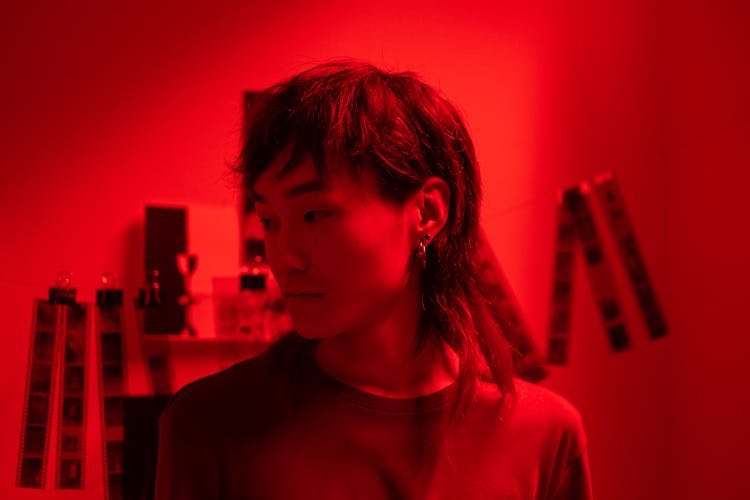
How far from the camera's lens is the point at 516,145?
2.04 m

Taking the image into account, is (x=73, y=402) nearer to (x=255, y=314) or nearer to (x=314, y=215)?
(x=255, y=314)

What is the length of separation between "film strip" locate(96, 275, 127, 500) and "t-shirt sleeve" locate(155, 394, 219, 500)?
0.52 meters

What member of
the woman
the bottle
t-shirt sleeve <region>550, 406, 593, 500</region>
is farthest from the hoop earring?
the bottle

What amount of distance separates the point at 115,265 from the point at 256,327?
0.33m

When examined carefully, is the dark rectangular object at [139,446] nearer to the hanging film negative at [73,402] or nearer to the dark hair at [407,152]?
the hanging film negative at [73,402]

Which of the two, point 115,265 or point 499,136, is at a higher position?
point 499,136

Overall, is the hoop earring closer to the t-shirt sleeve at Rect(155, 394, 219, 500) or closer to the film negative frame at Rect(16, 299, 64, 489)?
the t-shirt sleeve at Rect(155, 394, 219, 500)

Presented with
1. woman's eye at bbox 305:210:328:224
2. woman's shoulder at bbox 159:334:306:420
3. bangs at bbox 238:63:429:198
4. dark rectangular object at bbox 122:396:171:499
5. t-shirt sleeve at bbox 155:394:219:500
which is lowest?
dark rectangular object at bbox 122:396:171:499

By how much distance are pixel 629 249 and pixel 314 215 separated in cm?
111

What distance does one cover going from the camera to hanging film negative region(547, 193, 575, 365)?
1.86 m

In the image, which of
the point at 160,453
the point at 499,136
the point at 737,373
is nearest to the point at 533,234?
the point at 499,136

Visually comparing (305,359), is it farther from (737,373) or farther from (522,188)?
(737,373)

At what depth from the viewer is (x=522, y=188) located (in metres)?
2.04

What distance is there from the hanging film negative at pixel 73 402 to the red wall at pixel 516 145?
8cm
